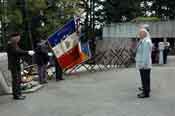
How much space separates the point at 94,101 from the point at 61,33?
27.2 feet

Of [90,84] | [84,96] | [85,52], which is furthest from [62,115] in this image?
[85,52]

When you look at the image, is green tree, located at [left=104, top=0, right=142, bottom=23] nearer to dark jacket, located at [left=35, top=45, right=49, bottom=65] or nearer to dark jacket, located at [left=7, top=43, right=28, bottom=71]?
dark jacket, located at [left=35, top=45, right=49, bottom=65]

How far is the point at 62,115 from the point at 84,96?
3.15m

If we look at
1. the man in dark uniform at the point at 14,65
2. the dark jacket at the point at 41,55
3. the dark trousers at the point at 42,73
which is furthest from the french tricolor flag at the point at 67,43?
the man in dark uniform at the point at 14,65

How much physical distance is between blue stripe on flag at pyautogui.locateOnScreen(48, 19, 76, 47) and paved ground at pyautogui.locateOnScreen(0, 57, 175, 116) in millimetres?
3284

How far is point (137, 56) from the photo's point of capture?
12.5 metres

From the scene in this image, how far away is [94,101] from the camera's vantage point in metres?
12.1

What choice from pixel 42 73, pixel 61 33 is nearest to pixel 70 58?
pixel 61 33

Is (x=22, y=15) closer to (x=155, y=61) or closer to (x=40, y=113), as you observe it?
(x=155, y=61)

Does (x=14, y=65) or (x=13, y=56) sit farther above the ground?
(x=13, y=56)

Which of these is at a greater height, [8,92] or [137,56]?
[137,56]

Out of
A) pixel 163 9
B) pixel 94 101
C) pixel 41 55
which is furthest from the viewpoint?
pixel 163 9

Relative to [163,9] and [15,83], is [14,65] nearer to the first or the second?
[15,83]

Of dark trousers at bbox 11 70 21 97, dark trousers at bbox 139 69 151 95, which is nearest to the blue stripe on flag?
dark trousers at bbox 11 70 21 97
